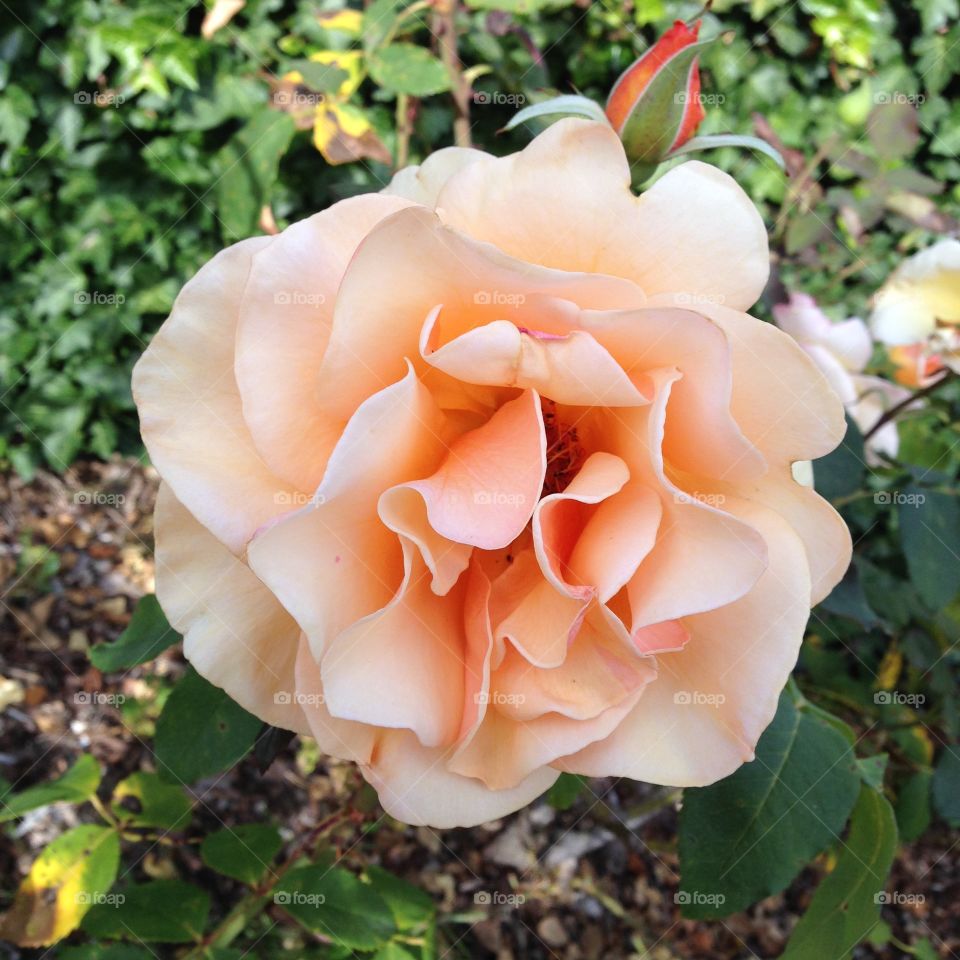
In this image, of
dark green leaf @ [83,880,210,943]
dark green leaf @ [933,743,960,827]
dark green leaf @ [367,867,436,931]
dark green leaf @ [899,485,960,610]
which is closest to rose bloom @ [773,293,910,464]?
dark green leaf @ [899,485,960,610]

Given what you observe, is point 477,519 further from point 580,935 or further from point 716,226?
point 580,935

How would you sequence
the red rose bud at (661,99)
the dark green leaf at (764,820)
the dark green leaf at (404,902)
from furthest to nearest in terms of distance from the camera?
the dark green leaf at (404,902), the dark green leaf at (764,820), the red rose bud at (661,99)

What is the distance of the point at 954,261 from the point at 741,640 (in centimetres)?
92

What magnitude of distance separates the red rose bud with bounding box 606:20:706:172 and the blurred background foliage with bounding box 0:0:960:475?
867 mm

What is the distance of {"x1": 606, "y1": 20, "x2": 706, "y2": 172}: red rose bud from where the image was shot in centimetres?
78

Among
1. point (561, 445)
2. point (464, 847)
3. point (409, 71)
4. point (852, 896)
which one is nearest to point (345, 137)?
point (409, 71)

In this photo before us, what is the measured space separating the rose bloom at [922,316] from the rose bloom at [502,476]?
839 mm

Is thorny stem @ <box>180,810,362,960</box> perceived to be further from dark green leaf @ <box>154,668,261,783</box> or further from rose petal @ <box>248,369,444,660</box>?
rose petal @ <box>248,369,444,660</box>

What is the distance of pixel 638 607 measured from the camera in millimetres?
639

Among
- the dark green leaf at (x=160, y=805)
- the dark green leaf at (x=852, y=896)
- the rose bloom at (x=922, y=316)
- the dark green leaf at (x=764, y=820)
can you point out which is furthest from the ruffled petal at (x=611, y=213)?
the dark green leaf at (x=160, y=805)

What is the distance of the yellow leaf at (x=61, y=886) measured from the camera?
3.84ft

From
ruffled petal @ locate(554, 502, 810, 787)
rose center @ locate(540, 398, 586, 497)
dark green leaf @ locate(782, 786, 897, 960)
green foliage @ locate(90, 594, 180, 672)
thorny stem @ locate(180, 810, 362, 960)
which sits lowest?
thorny stem @ locate(180, 810, 362, 960)

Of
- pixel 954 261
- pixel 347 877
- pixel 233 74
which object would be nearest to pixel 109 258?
pixel 233 74

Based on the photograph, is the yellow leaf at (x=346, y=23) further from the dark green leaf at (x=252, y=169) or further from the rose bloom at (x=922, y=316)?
the rose bloom at (x=922, y=316)
